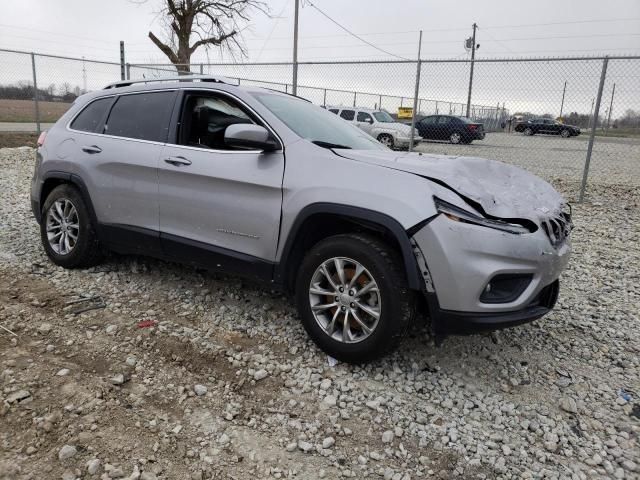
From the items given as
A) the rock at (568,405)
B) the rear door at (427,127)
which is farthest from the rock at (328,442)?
the rear door at (427,127)

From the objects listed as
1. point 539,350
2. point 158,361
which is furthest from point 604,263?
point 158,361

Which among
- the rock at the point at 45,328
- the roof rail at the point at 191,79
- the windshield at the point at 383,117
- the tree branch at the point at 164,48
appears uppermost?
the tree branch at the point at 164,48

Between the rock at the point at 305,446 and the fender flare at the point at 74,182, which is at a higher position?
the fender flare at the point at 74,182

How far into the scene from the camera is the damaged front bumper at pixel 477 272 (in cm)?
275

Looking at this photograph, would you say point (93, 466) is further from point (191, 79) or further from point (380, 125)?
point (380, 125)

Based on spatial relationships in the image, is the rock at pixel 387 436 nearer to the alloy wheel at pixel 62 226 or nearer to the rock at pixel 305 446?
the rock at pixel 305 446

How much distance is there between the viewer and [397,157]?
3.41 m

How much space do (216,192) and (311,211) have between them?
0.82 metres

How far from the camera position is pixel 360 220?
3080 millimetres

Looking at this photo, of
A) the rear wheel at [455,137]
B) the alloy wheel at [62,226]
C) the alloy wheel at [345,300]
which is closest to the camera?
the alloy wheel at [345,300]

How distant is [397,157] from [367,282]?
0.91 metres

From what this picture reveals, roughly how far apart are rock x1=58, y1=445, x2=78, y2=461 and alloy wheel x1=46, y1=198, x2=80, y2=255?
8.41 ft

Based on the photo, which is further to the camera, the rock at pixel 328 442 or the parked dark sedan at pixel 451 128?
the parked dark sedan at pixel 451 128

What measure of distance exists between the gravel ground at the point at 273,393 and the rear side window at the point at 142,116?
1.28m
